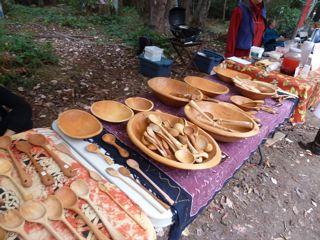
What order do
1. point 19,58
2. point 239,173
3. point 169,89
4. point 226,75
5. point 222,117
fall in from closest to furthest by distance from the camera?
point 222,117 → point 169,89 → point 226,75 → point 239,173 → point 19,58

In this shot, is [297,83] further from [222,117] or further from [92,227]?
[92,227]

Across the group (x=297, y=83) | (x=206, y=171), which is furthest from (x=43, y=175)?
(x=297, y=83)

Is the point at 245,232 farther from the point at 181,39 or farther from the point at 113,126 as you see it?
the point at 181,39

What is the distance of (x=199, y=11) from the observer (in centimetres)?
910

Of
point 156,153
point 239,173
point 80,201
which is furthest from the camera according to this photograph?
point 239,173

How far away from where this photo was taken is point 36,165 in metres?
1.01

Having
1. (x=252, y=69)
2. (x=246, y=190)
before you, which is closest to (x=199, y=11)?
(x=252, y=69)

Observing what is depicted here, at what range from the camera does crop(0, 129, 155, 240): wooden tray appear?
810mm

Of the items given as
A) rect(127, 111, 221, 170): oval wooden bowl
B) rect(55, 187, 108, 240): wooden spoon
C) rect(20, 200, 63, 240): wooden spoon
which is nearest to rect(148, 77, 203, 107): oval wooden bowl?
rect(127, 111, 221, 170): oval wooden bowl

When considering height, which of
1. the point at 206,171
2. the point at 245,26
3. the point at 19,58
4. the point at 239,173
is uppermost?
the point at 245,26

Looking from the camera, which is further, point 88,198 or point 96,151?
point 96,151

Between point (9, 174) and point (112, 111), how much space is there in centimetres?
64

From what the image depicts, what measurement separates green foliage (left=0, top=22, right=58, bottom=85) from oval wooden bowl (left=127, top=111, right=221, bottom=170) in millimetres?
3280

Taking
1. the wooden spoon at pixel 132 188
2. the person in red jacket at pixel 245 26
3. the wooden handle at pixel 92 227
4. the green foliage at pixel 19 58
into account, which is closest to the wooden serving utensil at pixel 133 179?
the wooden spoon at pixel 132 188
